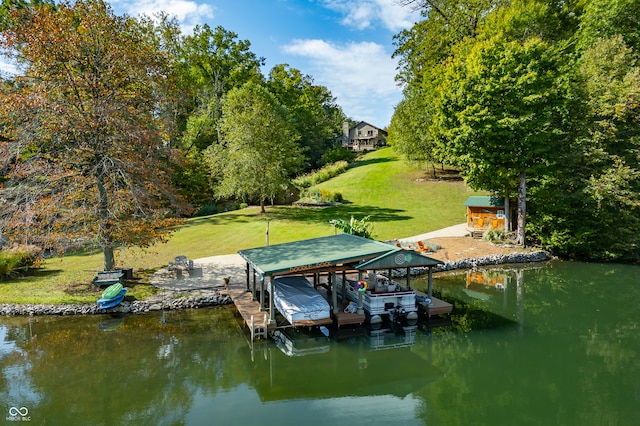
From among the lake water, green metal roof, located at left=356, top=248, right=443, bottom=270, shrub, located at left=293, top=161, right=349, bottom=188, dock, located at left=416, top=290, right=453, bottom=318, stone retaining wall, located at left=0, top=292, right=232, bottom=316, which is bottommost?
the lake water

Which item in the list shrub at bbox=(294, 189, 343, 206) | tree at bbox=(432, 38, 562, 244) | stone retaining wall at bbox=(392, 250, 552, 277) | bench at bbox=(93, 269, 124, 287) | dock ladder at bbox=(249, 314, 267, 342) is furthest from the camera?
shrub at bbox=(294, 189, 343, 206)

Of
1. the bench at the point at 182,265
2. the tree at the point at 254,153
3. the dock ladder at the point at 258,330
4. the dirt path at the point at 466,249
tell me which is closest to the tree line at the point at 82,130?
the bench at the point at 182,265

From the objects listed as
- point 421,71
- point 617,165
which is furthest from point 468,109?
point 421,71

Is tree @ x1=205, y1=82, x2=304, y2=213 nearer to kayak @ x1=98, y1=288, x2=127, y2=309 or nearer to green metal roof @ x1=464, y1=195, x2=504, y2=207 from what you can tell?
green metal roof @ x1=464, y1=195, x2=504, y2=207

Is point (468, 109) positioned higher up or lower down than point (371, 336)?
higher up

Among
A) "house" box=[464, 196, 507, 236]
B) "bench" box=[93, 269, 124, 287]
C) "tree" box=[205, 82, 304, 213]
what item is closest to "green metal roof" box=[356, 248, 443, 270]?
"bench" box=[93, 269, 124, 287]

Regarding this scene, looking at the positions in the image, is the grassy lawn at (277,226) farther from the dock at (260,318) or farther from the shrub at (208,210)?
the dock at (260,318)

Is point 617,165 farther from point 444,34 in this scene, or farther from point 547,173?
point 444,34
